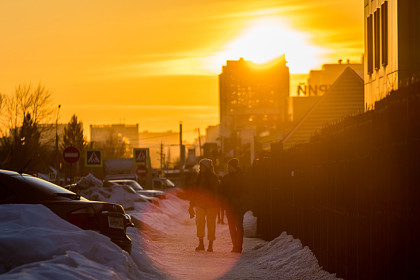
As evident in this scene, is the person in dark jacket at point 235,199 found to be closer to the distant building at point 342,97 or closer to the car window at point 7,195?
the car window at point 7,195

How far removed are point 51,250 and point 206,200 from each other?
26.3 feet

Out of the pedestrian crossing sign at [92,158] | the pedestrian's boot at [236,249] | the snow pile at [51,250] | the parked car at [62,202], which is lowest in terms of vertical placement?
the pedestrian's boot at [236,249]

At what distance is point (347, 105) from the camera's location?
172 ft

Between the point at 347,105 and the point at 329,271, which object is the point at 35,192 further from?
the point at 347,105

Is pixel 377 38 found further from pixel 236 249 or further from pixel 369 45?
pixel 236 249

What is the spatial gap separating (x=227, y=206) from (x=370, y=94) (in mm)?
19757

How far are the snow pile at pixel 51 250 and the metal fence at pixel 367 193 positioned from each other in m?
2.61

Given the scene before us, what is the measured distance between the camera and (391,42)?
31.8 m

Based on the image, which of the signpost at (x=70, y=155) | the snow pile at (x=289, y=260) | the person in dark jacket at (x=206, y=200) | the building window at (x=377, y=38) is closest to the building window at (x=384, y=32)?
the building window at (x=377, y=38)

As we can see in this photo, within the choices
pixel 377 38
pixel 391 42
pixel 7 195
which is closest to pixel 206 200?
pixel 7 195

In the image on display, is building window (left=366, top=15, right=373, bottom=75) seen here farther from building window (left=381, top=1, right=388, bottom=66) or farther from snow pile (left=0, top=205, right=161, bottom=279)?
snow pile (left=0, top=205, right=161, bottom=279)

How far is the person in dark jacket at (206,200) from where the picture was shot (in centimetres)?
1766

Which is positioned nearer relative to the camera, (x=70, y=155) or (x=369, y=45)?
(x=70, y=155)

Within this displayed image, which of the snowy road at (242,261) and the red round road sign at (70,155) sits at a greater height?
the red round road sign at (70,155)
